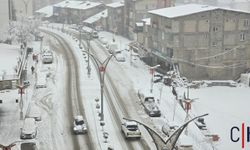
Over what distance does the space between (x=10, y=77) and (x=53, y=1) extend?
138 m

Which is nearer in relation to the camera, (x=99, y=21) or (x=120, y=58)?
(x=120, y=58)

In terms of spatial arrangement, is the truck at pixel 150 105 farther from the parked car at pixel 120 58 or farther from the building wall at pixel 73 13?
the building wall at pixel 73 13

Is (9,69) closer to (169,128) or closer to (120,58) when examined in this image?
(169,128)

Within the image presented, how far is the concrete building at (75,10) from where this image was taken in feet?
476

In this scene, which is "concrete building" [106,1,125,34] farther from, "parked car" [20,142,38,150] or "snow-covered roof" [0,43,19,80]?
"parked car" [20,142,38,150]

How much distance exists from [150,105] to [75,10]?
92902mm

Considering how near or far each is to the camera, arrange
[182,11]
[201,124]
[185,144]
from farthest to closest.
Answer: [182,11] → [201,124] → [185,144]

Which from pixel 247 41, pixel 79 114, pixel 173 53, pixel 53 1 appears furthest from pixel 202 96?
pixel 53 1

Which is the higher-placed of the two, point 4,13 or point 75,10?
point 75,10

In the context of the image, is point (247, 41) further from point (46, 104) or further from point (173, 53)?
point (46, 104)

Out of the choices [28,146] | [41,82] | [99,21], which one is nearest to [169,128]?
[28,146]

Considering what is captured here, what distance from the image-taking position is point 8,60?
6412 centimetres

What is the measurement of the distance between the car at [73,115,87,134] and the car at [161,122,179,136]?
28.1 ft

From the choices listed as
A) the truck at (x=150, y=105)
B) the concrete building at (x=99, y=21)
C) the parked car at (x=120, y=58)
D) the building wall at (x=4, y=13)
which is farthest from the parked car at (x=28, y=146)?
the concrete building at (x=99, y=21)
